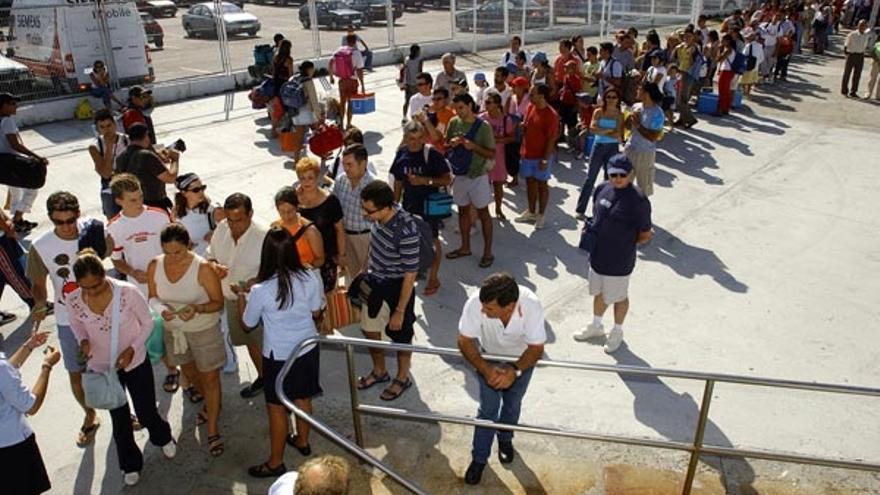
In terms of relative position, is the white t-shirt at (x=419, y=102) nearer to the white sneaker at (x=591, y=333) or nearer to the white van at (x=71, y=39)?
the white sneaker at (x=591, y=333)

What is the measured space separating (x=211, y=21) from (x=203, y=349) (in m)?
18.7

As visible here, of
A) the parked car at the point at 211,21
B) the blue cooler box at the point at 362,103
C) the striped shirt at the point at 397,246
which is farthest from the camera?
the parked car at the point at 211,21

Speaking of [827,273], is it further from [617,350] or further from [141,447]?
[141,447]

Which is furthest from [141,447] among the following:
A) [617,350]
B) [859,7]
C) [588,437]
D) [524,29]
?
[859,7]

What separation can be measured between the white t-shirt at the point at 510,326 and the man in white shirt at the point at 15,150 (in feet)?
20.4

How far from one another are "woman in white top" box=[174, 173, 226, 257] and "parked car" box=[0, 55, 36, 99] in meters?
9.84

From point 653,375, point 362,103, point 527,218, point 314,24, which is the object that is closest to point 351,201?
point 653,375

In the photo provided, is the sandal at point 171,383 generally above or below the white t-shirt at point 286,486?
below

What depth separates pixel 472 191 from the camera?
7.25m

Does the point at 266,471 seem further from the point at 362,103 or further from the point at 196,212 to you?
the point at 362,103

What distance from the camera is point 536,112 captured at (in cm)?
774

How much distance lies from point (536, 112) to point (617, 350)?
10.0ft

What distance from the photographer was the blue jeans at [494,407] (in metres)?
4.26

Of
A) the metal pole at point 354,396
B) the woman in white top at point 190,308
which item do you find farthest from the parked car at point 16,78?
the metal pole at point 354,396
